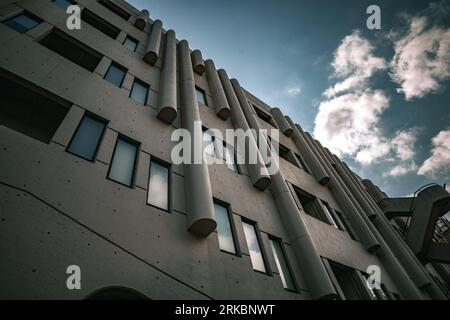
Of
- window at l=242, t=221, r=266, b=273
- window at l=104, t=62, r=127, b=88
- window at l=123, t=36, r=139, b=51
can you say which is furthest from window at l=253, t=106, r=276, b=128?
window at l=242, t=221, r=266, b=273

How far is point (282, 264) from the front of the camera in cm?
914

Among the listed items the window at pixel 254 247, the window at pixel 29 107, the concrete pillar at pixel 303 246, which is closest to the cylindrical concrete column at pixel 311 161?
the concrete pillar at pixel 303 246

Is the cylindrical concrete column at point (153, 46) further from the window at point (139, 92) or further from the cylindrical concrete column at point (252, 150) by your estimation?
the cylindrical concrete column at point (252, 150)

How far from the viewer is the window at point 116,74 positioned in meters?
10.2

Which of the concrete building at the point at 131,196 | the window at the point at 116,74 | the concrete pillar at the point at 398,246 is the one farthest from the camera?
the concrete pillar at the point at 398,246

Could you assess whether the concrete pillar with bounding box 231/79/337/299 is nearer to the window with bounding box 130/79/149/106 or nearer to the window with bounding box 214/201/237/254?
the window with bounding box 214/201/237/254

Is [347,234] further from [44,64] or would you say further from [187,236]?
[44,64]

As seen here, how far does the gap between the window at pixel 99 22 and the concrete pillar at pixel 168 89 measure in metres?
3.00

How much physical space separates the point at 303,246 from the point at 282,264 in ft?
4.07

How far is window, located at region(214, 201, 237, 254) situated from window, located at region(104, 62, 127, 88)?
6.67 meters

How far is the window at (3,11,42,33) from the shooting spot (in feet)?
29.0

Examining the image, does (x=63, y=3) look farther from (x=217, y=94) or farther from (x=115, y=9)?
(x=217, y=94)

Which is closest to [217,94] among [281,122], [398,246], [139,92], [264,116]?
[139,92]
